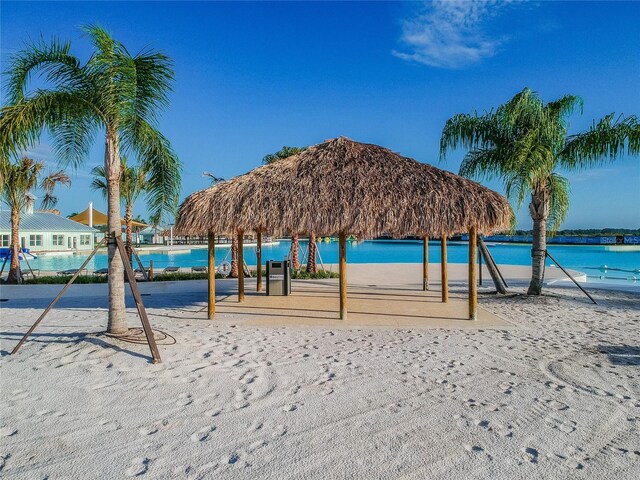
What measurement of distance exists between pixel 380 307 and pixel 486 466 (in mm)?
6409

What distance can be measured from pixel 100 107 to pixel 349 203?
4418 mm

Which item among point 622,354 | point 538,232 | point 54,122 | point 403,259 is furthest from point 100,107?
point 403,259

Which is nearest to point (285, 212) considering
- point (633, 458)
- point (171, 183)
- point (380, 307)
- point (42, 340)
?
point (171, 183)

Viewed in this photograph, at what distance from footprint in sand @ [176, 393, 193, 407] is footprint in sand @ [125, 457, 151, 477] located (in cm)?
100

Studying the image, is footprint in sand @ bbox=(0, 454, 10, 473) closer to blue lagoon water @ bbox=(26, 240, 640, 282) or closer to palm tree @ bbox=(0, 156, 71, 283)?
palm tree @ bbox=(0, 156, 71, 283)

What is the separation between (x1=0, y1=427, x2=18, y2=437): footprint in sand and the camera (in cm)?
349

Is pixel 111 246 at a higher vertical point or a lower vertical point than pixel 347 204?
lower

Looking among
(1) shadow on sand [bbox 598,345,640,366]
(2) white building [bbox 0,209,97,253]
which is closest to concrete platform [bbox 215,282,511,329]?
(1) shadow on sand [bbox 598,345,640,366]

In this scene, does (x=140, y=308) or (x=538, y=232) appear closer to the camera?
(x=140, y=308)

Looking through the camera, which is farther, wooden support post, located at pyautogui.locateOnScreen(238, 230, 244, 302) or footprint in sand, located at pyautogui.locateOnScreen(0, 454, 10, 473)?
wooden support post, located at pyautogui.locateOnScreen(238, 230, 244, 302)

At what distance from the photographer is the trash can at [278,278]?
11211mm

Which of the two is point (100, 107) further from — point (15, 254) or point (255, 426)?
point (15, 254)

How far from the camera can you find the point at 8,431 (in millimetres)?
3549

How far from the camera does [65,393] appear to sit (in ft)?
14.4
